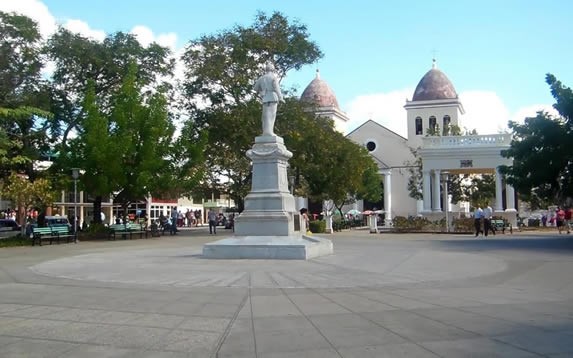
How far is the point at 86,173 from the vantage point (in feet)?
105

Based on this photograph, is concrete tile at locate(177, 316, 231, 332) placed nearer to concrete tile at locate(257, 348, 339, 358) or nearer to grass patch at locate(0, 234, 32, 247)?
concrete tile at locate(257, 348, 339, 358)

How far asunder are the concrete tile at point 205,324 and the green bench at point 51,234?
21815mm

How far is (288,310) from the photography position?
862 centimetres

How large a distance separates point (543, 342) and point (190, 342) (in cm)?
400

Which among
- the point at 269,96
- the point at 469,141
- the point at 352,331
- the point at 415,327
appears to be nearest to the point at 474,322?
the point at 415,327

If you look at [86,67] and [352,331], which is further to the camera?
[86,67]

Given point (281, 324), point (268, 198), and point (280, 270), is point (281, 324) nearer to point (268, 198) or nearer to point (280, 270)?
point (280, 270)

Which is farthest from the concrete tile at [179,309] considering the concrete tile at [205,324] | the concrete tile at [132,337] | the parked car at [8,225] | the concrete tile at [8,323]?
the parked car at [8,225]

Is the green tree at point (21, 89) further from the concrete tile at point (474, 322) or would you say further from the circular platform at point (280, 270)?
the concrete tile at point (474, 322)

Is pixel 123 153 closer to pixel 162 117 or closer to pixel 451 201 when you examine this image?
pixel 162 117

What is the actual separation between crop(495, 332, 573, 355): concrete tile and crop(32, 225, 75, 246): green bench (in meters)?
24.9

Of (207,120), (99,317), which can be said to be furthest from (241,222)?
(207,120)

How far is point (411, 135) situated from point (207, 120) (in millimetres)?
39021

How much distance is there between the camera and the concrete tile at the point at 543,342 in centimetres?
614
